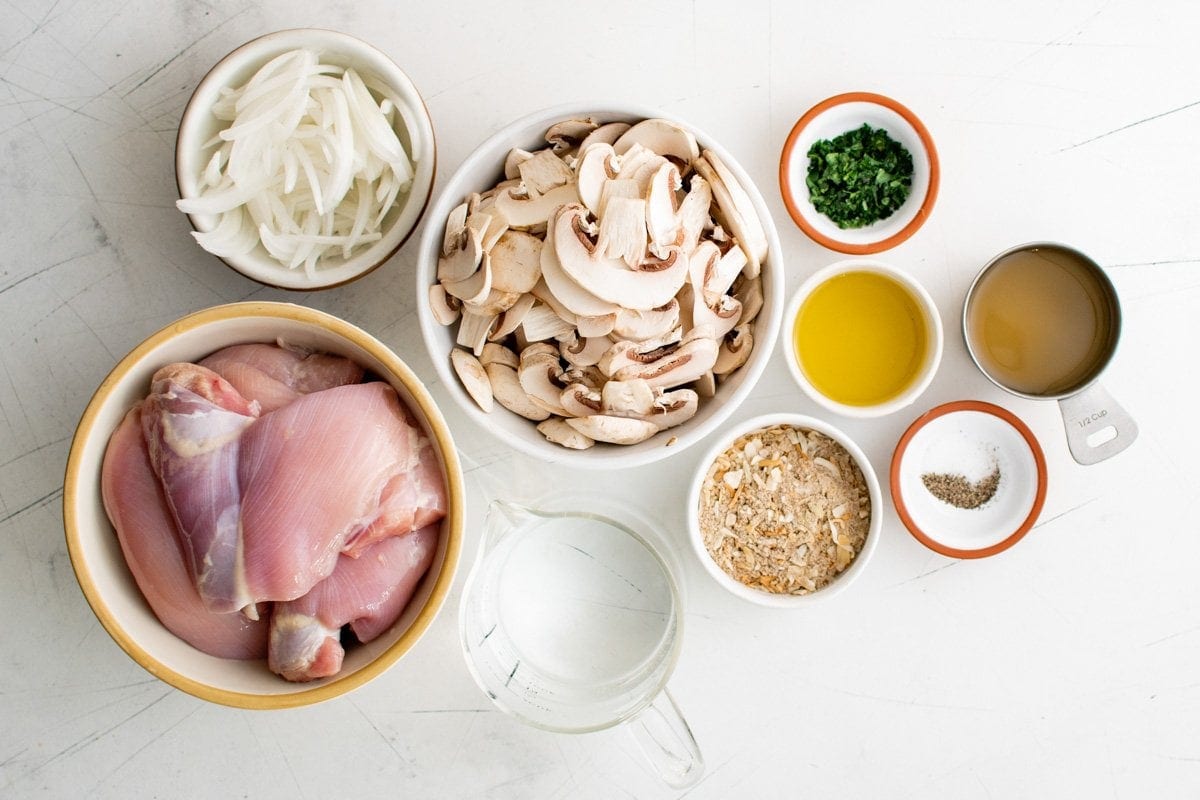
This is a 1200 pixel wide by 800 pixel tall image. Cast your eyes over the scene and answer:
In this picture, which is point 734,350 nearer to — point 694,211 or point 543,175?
point 694,211

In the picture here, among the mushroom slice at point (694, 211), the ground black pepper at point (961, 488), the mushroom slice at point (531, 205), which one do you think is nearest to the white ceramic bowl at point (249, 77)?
the mushroom slice at point (531, 205)

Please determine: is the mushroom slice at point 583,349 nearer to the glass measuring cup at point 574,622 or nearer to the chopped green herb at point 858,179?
the glass measuring cup at point 574,622

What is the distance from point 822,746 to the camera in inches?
57.8

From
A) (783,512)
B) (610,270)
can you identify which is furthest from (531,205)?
(783,512)

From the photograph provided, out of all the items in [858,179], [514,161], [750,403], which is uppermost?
[858,179]

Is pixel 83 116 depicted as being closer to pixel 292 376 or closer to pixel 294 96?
pixel 294 96

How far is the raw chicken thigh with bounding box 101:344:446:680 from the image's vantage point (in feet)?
3.43

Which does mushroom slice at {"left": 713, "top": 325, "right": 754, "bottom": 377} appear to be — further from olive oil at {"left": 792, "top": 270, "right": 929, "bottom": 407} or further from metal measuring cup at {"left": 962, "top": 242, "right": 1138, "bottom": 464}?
metal measuring cup at {"left": 962, "top": 242, "right": 1138, "bottom": 464}

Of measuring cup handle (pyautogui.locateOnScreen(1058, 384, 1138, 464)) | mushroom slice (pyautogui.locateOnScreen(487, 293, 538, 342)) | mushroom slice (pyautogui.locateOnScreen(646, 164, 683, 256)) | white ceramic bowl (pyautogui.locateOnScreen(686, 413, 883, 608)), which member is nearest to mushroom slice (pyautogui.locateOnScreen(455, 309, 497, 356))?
mushroom slice (pyautogui.locateOnScreen(487, 293, 538, 342))

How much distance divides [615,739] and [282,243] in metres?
0.88

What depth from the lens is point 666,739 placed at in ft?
4.51

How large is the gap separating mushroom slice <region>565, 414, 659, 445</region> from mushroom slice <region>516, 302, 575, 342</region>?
0.12 metres

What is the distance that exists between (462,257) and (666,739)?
757 mm

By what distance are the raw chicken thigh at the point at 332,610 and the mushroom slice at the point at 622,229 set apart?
1.40 feet
